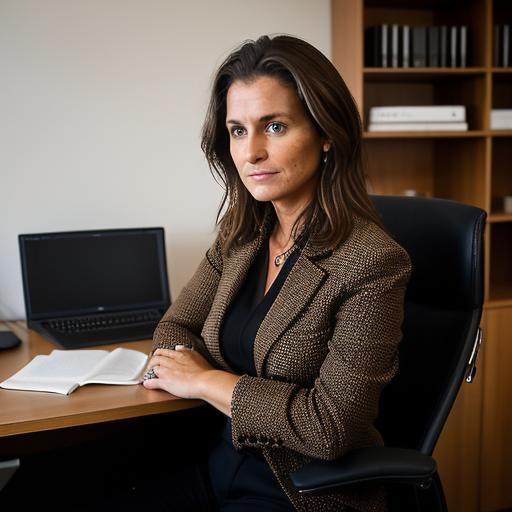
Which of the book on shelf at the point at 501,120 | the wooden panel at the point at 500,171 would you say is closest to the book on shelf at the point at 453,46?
the book on shelf at the point at 501,120

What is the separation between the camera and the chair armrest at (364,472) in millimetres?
1144

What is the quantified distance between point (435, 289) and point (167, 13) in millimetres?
1382

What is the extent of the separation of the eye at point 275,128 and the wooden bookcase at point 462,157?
101 cm

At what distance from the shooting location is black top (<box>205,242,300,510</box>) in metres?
1.37

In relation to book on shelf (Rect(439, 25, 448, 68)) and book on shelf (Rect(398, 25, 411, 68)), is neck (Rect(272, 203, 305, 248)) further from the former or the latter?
book on shelf (Rect(439, 25, 448, 68))

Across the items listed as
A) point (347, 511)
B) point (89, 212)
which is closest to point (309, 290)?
point (347, 511)

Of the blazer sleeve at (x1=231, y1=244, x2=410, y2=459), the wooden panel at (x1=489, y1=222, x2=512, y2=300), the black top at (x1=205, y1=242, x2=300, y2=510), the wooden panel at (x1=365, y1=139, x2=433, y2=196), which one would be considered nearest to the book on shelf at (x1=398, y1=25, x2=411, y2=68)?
the wooden panel at (x1=365, y1=139, x2=433, y2=196)

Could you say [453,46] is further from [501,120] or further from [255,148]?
[255,148]

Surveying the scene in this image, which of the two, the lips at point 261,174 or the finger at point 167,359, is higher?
the lips at point 261,174

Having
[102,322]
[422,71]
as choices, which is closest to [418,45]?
[422,71]

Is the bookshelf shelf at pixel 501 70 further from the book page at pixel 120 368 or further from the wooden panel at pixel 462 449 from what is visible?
the book page at pixel 120 368

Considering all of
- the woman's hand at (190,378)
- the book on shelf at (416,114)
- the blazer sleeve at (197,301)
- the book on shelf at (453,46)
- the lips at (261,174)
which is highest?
the book on shelf at (453,46)

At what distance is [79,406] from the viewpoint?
1.38m

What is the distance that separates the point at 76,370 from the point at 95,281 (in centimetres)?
56
